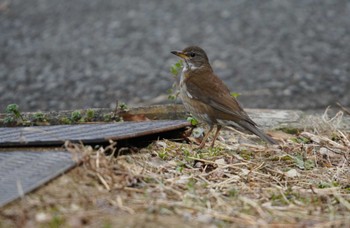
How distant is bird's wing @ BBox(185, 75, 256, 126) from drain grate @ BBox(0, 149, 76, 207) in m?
1.95

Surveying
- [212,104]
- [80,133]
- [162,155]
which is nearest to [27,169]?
[80,133]

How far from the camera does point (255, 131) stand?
600cm

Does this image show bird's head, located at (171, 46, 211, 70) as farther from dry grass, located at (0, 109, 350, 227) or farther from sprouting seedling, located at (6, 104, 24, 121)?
sprouting seedling, located at (6, 104, 24, 121)

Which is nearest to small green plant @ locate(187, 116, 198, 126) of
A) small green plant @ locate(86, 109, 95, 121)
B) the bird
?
the bird

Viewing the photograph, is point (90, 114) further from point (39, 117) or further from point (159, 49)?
point (159, 49)

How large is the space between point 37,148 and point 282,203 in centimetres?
159

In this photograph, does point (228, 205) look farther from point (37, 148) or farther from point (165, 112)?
point (165, 112)

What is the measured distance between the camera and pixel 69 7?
1481 cm

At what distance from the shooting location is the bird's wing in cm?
626

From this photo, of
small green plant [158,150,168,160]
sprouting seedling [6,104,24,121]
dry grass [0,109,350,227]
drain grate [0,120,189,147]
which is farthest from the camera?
sprouting seedling [6,104,24,121]

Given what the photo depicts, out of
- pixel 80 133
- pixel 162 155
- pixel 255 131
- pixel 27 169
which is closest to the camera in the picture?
pixel 27 169

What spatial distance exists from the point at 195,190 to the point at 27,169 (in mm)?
974

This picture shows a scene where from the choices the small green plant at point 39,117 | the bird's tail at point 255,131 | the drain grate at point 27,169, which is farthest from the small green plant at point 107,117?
the drain grate at point 27,169

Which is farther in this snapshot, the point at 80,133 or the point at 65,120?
the point at 65,120
